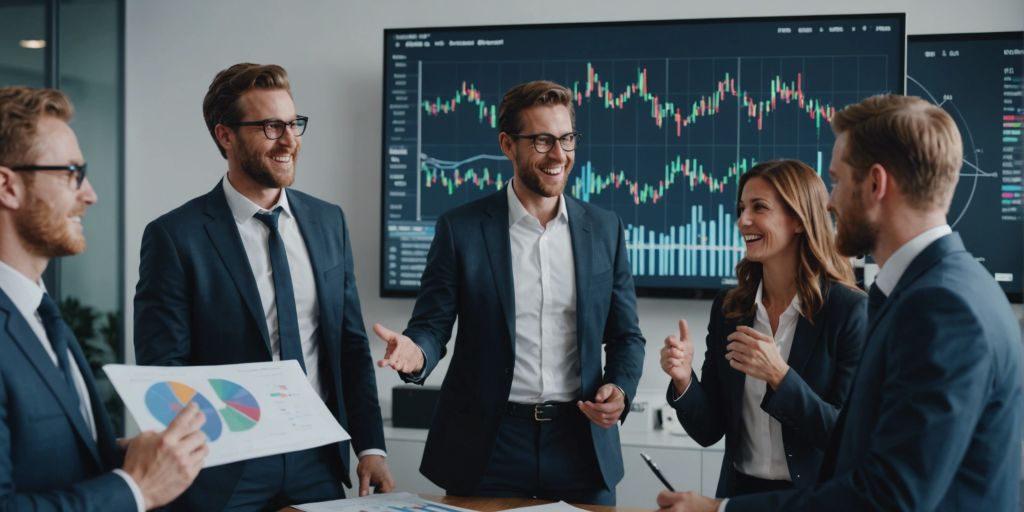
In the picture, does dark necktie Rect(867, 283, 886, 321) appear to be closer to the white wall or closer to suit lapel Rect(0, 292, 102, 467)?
suit lapel Rect(0, 292, 102, 467)

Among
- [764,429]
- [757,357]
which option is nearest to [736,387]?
[764,429]

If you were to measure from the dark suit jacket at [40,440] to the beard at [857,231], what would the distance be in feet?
4.08

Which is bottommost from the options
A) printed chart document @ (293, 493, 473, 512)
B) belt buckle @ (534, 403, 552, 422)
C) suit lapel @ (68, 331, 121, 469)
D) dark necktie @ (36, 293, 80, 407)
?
printed chart document @ (293, 493, 473, 512)

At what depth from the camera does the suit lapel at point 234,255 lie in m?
2.12

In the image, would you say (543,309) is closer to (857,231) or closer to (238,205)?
(238,205)

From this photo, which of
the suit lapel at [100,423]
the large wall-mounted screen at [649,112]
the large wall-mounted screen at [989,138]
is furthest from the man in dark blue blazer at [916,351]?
the large wall-mounted screen at [989,138]

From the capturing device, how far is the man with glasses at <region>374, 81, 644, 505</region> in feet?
7.70

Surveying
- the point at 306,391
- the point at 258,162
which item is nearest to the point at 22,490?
the point at 306,391

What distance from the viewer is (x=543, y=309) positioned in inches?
96.5

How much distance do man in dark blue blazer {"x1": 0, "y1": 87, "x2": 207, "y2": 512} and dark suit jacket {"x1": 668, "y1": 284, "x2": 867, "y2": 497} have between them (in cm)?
121

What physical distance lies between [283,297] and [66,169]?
0.73m

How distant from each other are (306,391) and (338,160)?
2.58m

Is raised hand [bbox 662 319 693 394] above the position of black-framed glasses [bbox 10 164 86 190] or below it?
below

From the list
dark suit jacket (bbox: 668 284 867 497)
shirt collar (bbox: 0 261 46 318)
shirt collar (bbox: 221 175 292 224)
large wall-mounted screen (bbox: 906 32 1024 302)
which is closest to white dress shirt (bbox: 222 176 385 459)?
shirt collar (bbox: 221 175 292 224)
